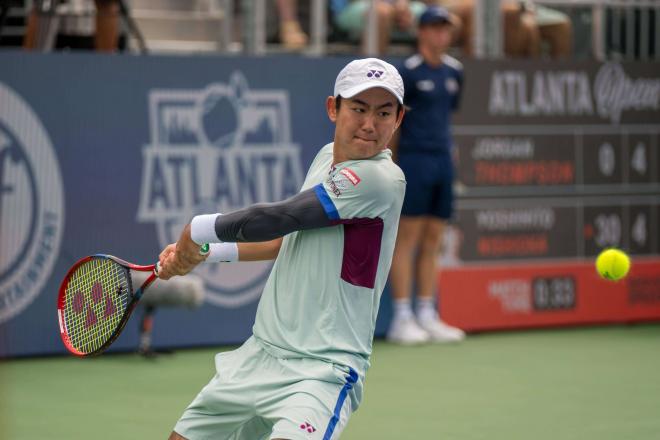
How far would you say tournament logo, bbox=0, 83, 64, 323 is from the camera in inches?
305

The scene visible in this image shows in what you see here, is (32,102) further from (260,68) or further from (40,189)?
(260,68)

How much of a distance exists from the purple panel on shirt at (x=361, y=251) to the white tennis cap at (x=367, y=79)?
15.1 inches

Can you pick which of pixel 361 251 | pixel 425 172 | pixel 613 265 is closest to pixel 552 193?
pixel 425 172

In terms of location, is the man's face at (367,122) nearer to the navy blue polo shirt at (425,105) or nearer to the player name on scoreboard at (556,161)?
the navy blue polo shirt at (425,105)

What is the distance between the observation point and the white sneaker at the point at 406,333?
343 inches

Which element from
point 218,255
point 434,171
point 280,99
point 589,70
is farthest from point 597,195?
point 218,255

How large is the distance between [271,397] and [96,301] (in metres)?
0.77

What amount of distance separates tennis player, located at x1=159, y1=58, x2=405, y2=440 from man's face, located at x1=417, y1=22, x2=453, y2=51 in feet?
16.2

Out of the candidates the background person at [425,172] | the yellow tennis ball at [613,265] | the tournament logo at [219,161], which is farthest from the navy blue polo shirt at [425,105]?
the yellow tennis ball at [613,265]

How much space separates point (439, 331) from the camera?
8867 mm

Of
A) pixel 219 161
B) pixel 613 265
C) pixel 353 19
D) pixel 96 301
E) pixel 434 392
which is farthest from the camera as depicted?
pixel 353 19

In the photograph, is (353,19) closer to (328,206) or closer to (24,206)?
(24,206)

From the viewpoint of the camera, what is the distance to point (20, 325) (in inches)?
308

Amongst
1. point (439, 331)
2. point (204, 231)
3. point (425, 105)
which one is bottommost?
point (439, 331)
